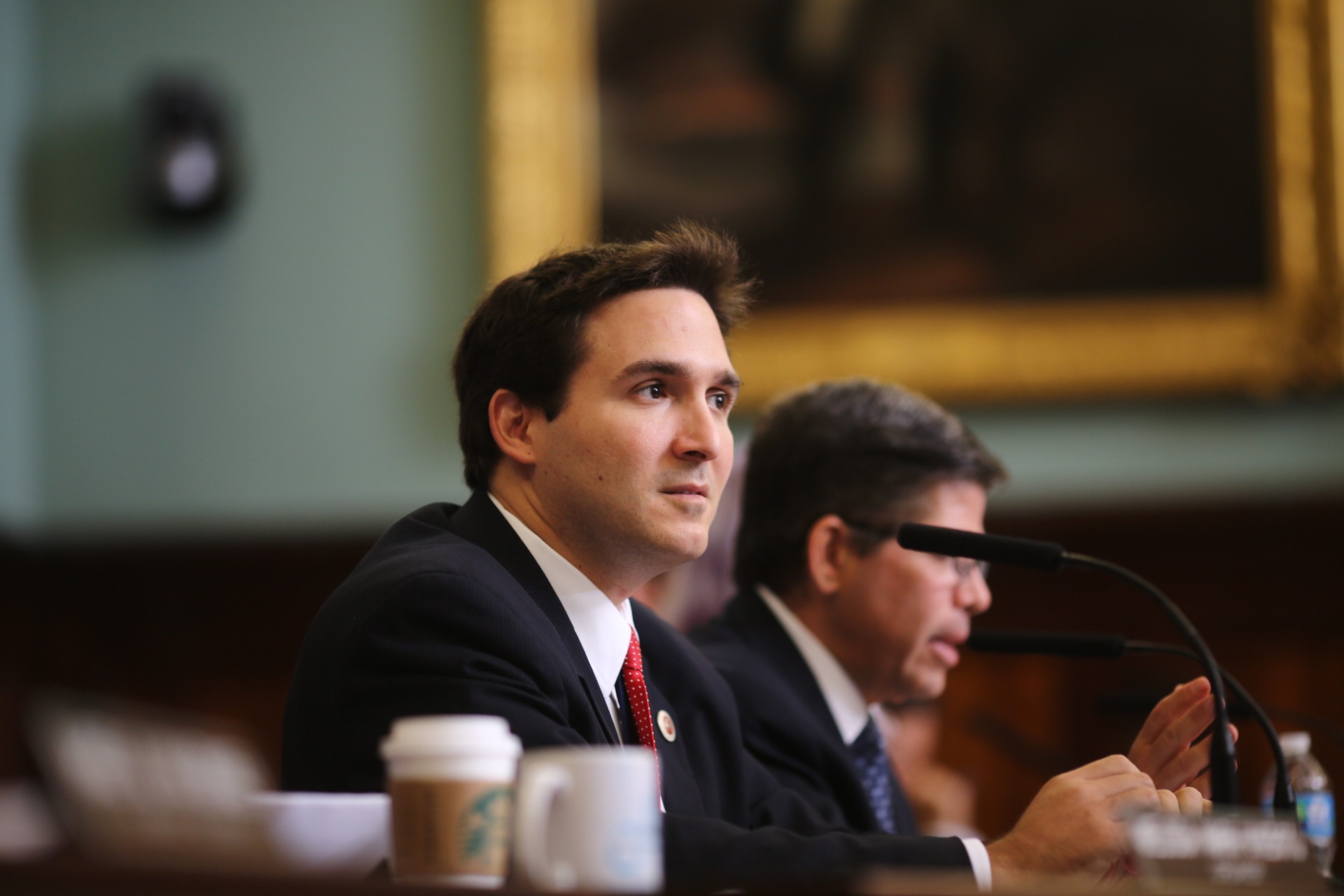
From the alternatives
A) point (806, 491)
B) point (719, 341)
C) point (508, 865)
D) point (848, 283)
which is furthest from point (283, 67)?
point (508, 865)

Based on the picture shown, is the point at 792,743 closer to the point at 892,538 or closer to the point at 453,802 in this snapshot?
the point at 892,538

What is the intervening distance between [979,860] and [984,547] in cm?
40

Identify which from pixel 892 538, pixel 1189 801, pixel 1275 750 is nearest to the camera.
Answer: pixel 1275 750

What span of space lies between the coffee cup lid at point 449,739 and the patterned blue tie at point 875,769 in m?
1.73

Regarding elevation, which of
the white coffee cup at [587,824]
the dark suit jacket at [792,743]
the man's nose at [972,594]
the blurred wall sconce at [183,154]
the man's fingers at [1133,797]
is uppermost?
the blurred wall sconce at [183,154]

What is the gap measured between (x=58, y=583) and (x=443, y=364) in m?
1.75

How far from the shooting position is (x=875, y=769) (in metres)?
3.01

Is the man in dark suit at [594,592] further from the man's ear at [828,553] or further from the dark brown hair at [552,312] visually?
the man's ear at [828,553]

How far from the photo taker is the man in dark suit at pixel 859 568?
296 centimetres

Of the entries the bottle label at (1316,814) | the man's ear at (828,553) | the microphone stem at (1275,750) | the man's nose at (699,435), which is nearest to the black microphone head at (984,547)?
the microphone stem at (1275,750)

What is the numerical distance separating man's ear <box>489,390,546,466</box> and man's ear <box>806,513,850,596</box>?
33.7 inches

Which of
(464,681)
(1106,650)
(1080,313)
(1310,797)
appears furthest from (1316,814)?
(1080,313)

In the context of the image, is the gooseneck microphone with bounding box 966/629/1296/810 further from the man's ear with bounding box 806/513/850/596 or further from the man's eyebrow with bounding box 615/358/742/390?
the man's eyebrow with bounding box 615/358/742/390

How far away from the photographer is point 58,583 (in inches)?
239
